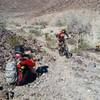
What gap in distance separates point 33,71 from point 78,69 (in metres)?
2.30

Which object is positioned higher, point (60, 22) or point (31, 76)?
point (60, 22)

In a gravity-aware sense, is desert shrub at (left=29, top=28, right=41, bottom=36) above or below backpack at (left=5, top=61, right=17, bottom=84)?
above

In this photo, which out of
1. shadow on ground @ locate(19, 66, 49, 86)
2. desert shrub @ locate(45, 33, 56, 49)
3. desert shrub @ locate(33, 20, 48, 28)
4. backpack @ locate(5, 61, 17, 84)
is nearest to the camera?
backpack @ locate(5, 61, 17, 84)

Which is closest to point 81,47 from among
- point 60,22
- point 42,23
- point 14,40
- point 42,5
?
point 14,40

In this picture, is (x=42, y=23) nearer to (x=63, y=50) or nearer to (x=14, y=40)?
(x=63, y=50)

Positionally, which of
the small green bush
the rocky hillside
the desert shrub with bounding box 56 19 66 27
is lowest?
the small green bush

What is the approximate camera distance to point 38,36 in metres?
22.7

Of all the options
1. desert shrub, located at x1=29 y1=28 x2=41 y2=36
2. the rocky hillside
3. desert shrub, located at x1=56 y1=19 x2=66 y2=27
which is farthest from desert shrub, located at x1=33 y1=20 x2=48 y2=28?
desert shrub, located at x1=29 y1=28 x2=41 y2=36

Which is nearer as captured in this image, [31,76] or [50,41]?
[31,76]

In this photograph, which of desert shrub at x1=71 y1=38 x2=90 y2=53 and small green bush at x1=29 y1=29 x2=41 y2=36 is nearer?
desert shrub at x1=71 y1=38 x2=90 y2=53

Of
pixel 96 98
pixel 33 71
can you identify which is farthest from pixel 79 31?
pixel 96 98

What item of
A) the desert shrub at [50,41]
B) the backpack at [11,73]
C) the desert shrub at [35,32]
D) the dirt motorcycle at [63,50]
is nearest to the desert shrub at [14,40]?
the desert shrub at [50,41]

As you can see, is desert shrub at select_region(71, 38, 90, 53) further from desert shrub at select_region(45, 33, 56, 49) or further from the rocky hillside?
the rocky hillside

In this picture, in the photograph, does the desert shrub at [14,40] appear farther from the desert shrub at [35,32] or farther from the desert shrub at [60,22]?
the desert shrub at [60,22]
